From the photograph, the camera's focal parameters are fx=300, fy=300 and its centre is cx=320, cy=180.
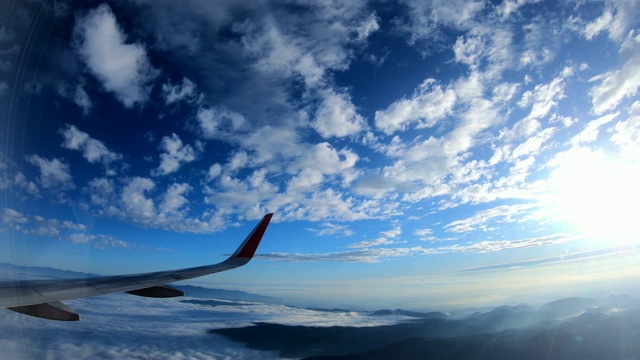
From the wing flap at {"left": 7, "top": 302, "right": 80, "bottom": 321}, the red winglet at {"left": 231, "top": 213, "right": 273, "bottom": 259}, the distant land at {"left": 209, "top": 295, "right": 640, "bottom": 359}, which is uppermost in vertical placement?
the red winglet at {"left": 231, "top": 213, "right": 273, "bottom": 259}

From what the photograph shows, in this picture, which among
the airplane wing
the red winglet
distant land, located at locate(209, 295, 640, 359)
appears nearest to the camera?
the airplane wing

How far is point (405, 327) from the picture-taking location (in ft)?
136

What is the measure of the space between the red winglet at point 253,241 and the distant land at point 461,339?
40.8 ft

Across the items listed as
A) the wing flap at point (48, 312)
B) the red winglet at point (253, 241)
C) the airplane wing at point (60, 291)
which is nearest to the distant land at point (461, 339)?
the red winglet at point (253, 241)

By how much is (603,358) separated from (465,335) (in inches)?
900

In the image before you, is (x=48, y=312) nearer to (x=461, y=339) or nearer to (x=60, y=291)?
(x=60, y=291)

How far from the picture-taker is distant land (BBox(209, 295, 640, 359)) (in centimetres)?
2368

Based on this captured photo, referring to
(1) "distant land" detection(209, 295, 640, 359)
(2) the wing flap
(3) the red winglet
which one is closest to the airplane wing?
(2) the wing flap

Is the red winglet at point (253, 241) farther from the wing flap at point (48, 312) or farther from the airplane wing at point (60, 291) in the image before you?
the wing flap at point (48, 312)

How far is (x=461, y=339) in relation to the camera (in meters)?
42.1

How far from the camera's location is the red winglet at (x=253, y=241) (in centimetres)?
898

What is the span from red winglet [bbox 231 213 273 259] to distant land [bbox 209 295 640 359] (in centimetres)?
1245

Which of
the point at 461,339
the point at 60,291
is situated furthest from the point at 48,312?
the point at 461,339

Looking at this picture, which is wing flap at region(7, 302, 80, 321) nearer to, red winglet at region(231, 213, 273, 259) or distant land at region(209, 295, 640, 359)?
red winglet at region(231, 213, 273, 259)
